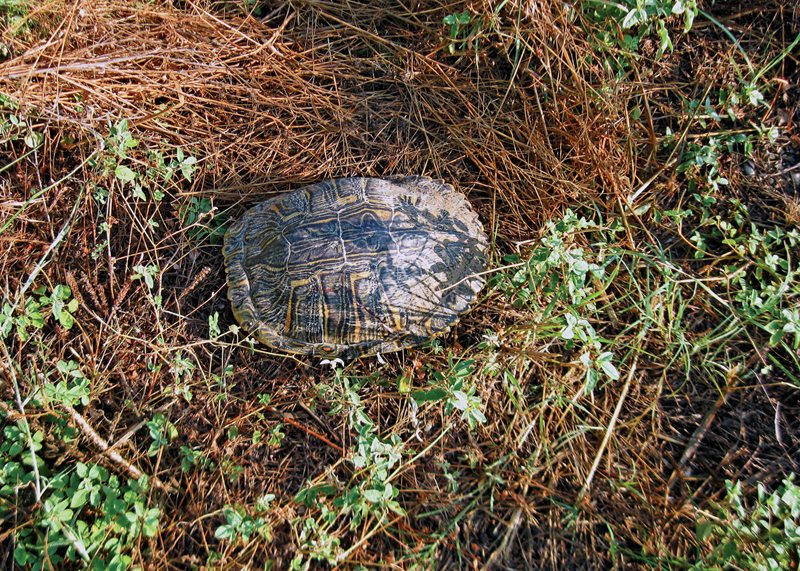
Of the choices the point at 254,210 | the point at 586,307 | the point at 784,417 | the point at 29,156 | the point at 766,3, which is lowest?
the point at 784,417

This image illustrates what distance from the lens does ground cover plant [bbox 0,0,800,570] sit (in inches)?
101

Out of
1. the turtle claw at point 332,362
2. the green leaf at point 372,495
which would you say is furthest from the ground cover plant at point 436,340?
the turtle claw at point 332,362

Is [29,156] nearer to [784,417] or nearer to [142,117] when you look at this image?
[142,117]

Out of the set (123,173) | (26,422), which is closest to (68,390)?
(26,422)

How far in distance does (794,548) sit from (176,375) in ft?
10.8

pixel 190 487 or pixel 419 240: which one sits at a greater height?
pixel 419 240

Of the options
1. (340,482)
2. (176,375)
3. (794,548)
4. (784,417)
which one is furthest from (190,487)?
(784,417)

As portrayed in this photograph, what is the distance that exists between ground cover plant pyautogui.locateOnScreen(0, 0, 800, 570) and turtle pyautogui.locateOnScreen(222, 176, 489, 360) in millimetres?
191

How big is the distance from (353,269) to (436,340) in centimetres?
70

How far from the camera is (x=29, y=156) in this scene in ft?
10.0

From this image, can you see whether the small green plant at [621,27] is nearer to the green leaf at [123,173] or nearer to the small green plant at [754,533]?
the small green plant at [754,533]

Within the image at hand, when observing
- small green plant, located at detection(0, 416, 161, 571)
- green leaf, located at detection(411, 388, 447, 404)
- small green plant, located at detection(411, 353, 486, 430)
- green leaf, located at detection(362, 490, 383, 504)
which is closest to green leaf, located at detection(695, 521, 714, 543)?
small green plant, located at detection(411, 353, 486, 430)

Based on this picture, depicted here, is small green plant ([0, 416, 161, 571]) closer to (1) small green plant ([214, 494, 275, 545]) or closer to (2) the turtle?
(1) small green plant ([214, 494, 275, 545])

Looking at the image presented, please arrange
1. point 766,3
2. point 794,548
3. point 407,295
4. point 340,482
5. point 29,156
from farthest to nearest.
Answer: point 766,3 < point 29,156 < point 407,295 < point 340,482 < point 794,548
